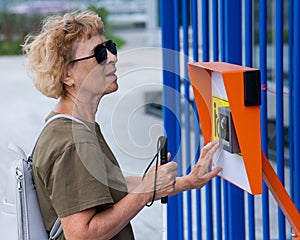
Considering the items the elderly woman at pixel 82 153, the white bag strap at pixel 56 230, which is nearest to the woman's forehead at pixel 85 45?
the elderly woman at pixel 82 153

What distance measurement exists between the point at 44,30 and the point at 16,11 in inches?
866


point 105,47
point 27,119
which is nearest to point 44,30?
point 105,47

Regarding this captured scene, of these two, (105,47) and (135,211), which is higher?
(105,47)

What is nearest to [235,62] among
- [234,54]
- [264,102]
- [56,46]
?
[234,54]

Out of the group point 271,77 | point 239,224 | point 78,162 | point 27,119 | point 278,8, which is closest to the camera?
point 78,162

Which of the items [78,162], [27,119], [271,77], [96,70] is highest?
[96,70]

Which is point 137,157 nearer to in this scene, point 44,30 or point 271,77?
point 44,30

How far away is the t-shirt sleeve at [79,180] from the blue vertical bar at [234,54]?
3.95ft

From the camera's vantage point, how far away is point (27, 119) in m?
11.0

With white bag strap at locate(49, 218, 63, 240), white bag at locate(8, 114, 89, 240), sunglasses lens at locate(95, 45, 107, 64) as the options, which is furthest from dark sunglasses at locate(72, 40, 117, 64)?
white bag strap at locate(49, 218, 63, 240)

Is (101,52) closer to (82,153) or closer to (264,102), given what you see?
(82,153)

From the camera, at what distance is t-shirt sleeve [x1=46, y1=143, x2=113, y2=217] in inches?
85.0

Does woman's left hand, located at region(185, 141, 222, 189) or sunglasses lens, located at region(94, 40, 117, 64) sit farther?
sunglasses lens, located at region(94, 40, 117, 64)

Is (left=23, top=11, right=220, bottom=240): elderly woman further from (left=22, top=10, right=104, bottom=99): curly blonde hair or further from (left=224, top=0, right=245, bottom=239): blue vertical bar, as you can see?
(left=224, top=0, right=245, bottom=239): blue vertical bar
